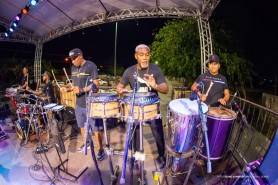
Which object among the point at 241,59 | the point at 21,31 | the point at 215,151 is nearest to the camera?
the point at 215,151

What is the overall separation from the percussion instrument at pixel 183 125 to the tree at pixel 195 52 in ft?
14.5

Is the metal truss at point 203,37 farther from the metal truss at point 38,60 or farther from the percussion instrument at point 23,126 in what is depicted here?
the metal truss at point 38,60

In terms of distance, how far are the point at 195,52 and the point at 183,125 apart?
4.92 m

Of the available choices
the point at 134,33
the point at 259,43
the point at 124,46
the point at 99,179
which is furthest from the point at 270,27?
the point at 99,179

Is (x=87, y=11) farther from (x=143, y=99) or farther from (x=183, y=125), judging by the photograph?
(x=183, y=125)

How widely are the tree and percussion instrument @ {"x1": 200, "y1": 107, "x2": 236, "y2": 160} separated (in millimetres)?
3849

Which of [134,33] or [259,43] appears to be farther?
[134,33]

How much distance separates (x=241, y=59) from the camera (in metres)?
6.46

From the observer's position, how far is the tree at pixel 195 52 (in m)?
6.29

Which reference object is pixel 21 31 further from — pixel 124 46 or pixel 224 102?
pixel 124 46

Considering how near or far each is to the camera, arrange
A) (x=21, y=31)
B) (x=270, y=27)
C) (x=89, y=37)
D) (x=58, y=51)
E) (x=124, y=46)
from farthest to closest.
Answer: (x=124, y=46)
(x=89, y=37)
(x=58, y=51)
(x=270, y=27)
(x=21, y=31)

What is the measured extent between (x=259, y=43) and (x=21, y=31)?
25.5 meters

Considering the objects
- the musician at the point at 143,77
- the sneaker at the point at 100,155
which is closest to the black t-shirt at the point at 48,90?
the sneaker at the point at 100,155

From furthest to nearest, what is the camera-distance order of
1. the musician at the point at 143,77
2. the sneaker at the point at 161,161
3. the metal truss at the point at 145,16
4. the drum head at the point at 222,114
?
the metal truss at the point at 145,16
the sneaker at the point at 161,161
the drum head at the point at 222,114
the musician at the point at 143,77
